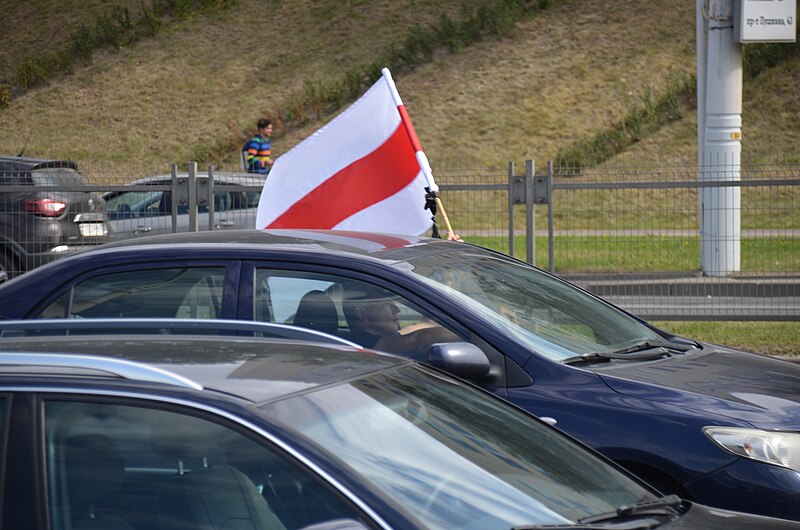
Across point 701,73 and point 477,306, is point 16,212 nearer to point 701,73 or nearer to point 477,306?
point 477,306

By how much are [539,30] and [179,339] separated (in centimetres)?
3011

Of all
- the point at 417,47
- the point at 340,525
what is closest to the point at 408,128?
the point at 340,525

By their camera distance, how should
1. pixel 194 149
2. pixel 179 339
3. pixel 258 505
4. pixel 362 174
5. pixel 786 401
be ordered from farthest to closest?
1. pixel 194 149
2. pixel 362 174
3. pixel 786 401
4. pixel 179 339
5. pixel 258 505

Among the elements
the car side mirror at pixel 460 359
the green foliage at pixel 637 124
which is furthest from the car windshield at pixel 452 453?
the green foliage at pixel 637 124

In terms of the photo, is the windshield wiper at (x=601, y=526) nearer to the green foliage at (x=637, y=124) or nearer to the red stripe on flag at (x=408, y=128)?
the red stripe on flag at (x=408, y=128)

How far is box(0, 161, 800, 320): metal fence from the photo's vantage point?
1005 centimetres

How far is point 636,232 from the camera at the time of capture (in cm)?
1105

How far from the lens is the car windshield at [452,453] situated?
2.47m

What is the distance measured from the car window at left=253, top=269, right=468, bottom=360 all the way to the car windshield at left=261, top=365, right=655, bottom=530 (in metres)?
1.28

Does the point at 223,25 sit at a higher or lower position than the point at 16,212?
higher

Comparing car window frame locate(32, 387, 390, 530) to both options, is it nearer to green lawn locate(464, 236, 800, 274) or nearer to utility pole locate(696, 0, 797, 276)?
green lawn locate(464, 236, 800, 274)

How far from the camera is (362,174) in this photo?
764 cm

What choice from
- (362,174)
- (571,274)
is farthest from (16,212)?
(571,274)

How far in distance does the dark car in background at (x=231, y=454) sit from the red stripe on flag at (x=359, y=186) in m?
4.76
